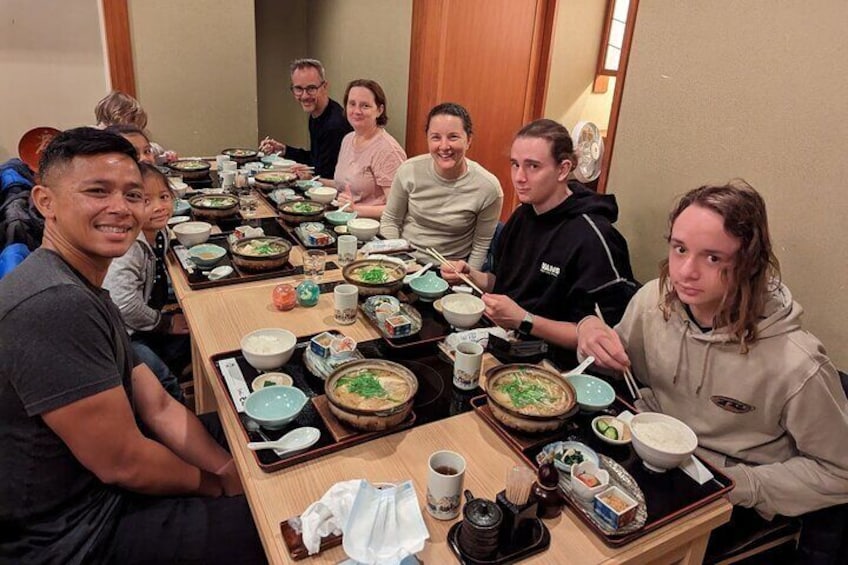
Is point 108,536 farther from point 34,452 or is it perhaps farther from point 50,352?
point 50,352

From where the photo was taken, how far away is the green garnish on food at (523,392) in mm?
1327

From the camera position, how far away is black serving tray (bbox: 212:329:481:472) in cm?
120

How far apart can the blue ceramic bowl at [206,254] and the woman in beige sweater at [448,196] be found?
0.80 m

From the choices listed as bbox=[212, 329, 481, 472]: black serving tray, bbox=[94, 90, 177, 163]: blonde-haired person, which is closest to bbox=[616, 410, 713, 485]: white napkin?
bbox=[212, 329, 481, 472]: black serving tray

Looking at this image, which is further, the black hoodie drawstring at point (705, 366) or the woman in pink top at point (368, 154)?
the woman in pink top at point (368, 154)

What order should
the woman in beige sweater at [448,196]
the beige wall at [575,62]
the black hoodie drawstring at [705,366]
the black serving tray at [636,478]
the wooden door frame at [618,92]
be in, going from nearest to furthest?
the black serving tray at [636,478], the black hoodie drawstring at [705,366], the wooden door frame at [618,92], the woman in beige sweater at [448,196], the beige wall at [575,62]

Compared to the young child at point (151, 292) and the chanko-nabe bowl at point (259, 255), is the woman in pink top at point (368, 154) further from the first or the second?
the young child at point (151, 292)

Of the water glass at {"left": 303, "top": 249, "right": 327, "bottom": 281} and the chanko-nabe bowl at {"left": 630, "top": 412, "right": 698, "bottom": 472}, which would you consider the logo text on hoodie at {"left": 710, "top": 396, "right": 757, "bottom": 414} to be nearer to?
the chanko-nabe bowl at {"left": 630, "top": 412, "right": 698, "bottom": 472}

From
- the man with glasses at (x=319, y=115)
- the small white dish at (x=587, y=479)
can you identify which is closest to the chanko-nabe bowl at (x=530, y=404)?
the small white dish at (x=587, y=479)

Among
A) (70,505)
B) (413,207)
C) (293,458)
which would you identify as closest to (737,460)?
(293,458)

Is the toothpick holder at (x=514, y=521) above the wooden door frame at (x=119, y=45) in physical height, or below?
below

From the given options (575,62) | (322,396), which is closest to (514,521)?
(322,396)

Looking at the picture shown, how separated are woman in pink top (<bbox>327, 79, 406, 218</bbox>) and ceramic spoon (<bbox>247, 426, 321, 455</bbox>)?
193 cm

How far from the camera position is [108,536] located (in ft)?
4.07
